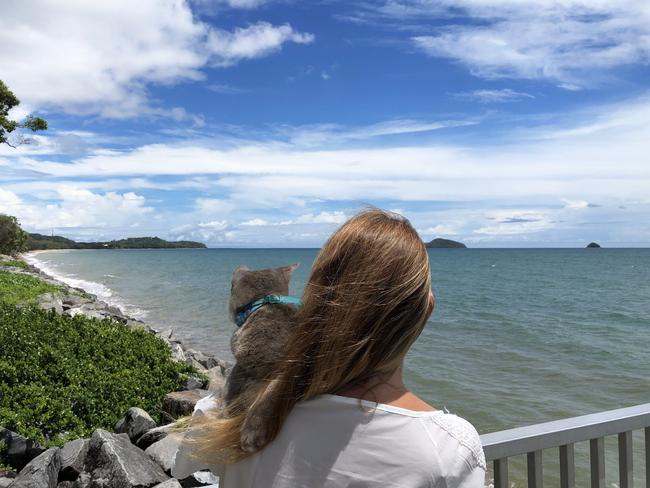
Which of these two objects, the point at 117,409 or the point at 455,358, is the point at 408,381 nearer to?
the point at 455,358

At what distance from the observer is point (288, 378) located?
57.7 inches

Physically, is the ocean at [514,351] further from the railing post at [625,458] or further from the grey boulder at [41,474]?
the railing post at [625,458]

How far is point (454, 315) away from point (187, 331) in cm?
1207

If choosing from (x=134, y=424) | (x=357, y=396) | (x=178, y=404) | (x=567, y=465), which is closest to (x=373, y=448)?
(x=357, y=396)

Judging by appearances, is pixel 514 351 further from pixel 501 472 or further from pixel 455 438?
pixel 455 438

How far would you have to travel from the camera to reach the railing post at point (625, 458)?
107 inches

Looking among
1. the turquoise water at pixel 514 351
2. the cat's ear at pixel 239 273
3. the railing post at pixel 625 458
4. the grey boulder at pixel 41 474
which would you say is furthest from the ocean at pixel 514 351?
the cat's ear at pixel 239 273

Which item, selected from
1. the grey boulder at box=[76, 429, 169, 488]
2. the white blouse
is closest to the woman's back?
the white blouse

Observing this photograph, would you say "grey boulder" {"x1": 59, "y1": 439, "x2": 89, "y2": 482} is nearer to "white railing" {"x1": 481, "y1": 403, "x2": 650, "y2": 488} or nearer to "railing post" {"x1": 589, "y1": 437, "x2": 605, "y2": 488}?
"white railing" {"x1": 481, "y1": 403, "x2": 650, "y2": 488}

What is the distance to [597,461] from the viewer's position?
8.84ft

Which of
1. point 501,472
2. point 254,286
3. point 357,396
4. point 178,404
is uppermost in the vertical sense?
point 254,286

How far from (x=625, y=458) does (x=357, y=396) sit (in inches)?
80.7

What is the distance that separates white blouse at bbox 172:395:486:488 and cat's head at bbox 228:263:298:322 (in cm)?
50

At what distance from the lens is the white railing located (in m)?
2.32
